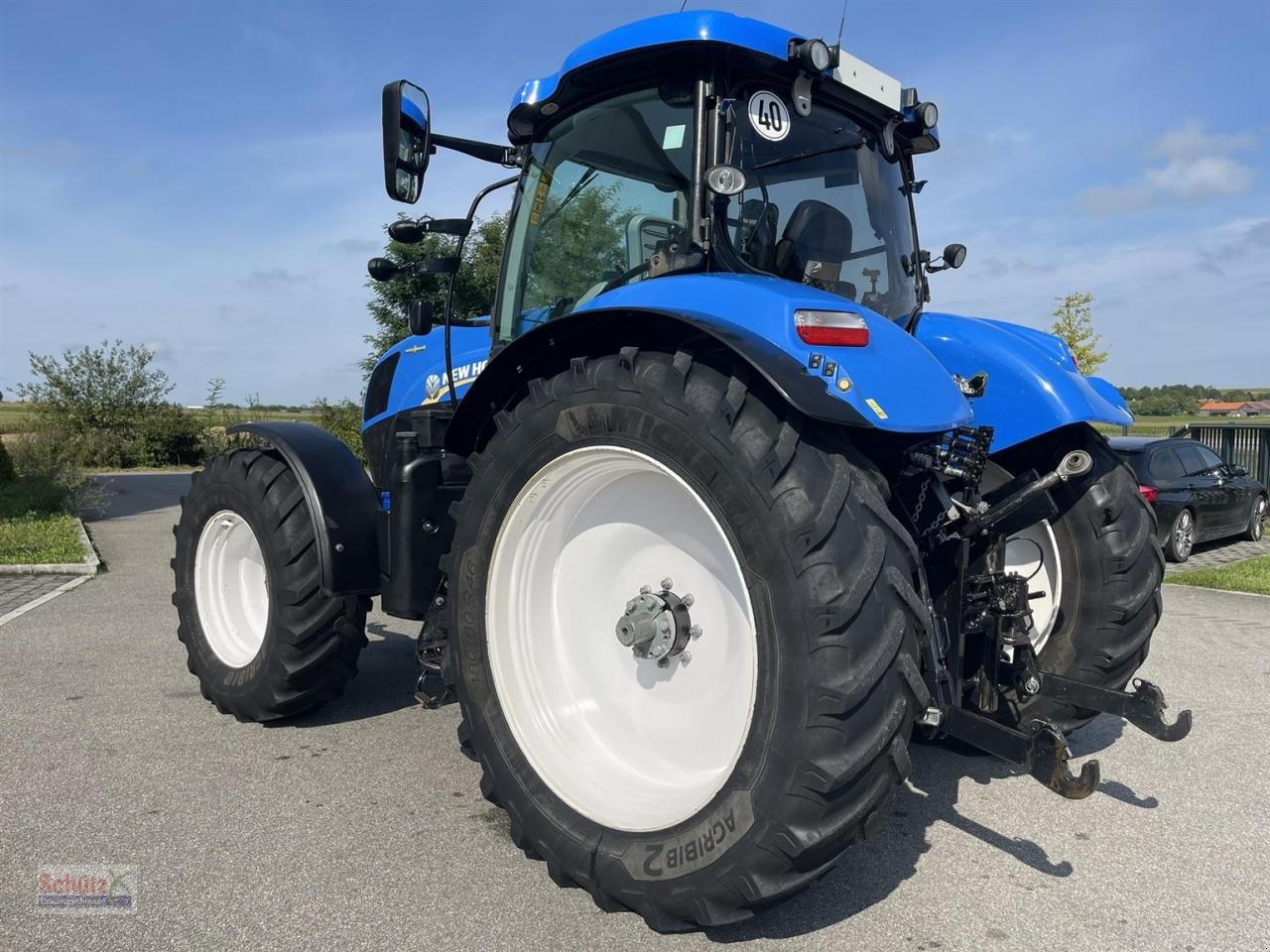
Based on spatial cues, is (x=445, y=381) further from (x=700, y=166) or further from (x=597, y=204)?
(x=700, y=166)

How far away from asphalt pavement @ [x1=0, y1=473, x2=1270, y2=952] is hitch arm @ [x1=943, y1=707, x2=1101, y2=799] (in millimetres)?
457

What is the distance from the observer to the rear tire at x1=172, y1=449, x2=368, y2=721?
12.7ft

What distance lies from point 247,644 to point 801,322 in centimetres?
323

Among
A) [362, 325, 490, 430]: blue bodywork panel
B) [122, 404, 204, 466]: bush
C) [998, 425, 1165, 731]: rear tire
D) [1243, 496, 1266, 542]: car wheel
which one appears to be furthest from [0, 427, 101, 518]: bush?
[1243, 496, 1266, 542]: car wheel

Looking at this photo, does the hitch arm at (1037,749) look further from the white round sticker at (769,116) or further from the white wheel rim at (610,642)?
the white round sticker at (769,116)

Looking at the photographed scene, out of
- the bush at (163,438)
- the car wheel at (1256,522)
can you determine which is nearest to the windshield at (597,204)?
the car wheel at (1256,522)

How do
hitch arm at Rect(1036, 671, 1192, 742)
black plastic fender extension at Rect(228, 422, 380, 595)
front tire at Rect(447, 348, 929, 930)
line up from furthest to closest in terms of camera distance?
1. black plastic fender extension at Rect(228, 422, 380, 595)
2. hitch arm at Rect(1036, 671, 1192, 742)
3. front tire at Rect(447, 348, 929, 930)

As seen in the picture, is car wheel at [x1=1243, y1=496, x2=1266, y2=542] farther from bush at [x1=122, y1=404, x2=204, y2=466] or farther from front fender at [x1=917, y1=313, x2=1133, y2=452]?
bush at [x1=122, y1=404, x2=204, y2=466]

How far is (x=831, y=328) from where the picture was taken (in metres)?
2.41

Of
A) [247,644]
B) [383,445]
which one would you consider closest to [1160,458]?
[383,445]

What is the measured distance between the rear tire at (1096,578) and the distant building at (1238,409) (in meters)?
23.4

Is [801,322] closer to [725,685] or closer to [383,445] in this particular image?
[725,685]

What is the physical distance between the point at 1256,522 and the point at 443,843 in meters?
13.6

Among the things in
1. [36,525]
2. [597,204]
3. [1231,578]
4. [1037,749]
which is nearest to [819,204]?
[597,204]
